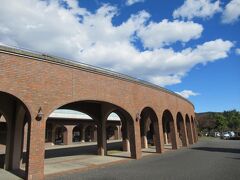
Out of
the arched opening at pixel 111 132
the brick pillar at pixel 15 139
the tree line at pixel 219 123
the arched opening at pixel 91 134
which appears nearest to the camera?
the brick pillar at pixel 15 139

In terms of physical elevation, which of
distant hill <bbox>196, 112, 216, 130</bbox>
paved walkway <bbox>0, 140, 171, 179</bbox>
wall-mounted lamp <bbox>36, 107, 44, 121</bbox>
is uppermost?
distant hill <bbox>196, 112, 216, 130</bbox>

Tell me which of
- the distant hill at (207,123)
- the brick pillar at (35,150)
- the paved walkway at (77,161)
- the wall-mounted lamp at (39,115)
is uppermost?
the distant hill at (207,123)

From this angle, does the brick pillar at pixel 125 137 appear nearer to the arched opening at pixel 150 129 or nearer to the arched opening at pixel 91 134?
the arched opening at pixel 150 129

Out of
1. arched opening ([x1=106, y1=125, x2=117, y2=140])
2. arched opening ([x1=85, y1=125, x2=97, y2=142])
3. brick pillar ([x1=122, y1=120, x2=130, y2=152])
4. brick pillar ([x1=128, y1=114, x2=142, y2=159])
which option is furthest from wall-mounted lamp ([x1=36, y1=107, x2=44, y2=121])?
arched opening ([x1=106, y1=125, x2=117, y2=140])

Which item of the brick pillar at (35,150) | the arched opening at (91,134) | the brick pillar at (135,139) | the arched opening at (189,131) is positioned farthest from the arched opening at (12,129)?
the arched opening at (91,134)

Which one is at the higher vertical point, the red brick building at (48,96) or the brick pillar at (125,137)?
the red brick building at (48,96)

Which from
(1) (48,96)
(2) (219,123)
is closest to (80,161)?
(1) (48,96)

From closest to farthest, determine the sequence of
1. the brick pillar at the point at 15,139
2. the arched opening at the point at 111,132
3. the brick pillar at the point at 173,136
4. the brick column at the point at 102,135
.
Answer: the brick pillar at the point at 15,139 < the brick column at the point at 102,135 < the brick pillar at the point at 173,136 < the arched opening at the point at 111,132

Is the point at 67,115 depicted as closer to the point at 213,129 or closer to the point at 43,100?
the point at 43,100

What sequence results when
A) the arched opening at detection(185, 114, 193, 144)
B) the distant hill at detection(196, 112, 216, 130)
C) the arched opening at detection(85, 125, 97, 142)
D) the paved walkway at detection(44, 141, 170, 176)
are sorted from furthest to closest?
the distant hill at detection(196, 112, 216, 130) → the arched opening at detection(85, 125, 97, 142) → the arched opening at detection(185, 114, 193, 144) → the paved walkway at detection(44, 141, 170, 176)

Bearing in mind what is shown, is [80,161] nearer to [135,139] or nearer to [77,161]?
[77,161]

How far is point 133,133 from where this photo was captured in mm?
16328

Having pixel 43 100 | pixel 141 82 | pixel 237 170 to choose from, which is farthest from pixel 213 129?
pixel 43 100

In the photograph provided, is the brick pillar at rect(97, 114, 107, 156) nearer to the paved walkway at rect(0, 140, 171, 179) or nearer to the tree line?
the paved walkway at rect(0, 140, 171, 179)
